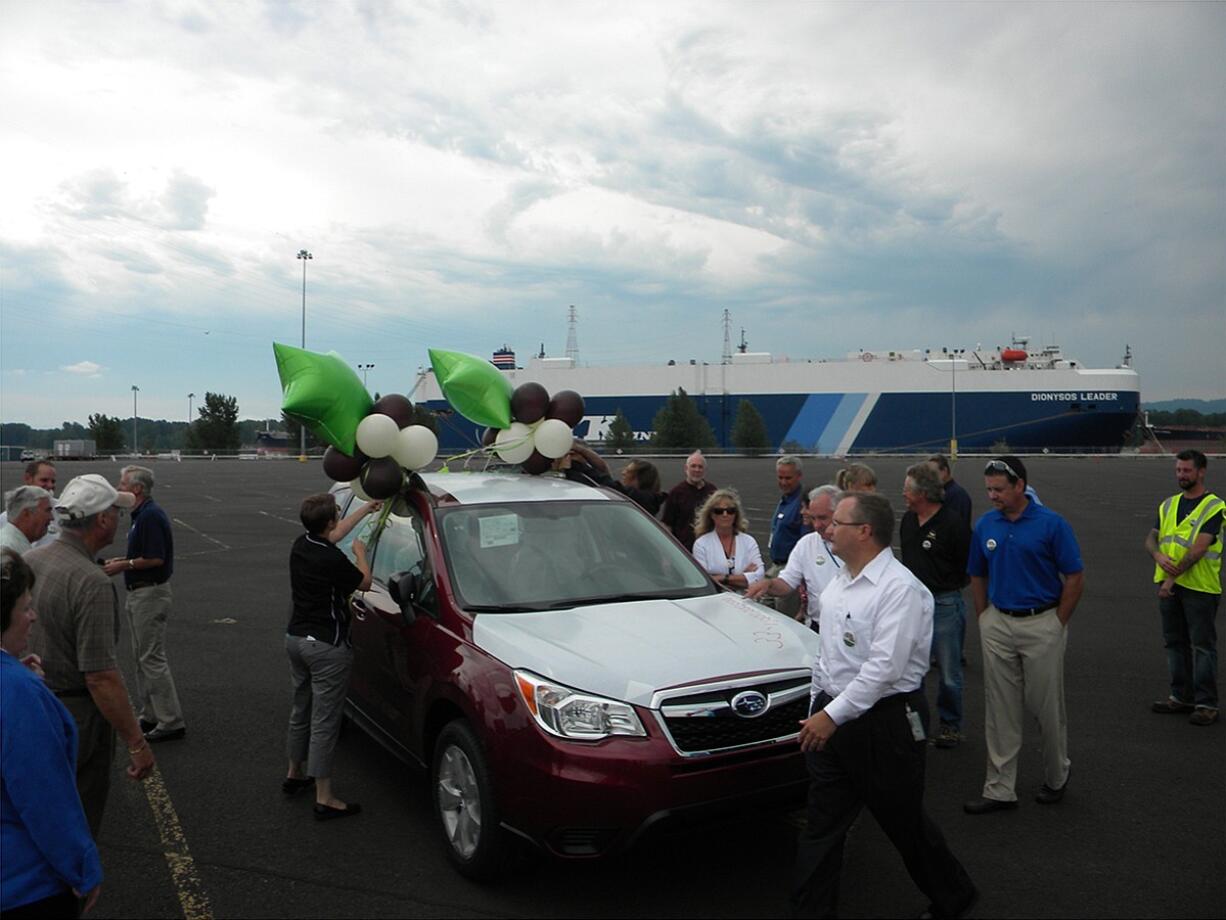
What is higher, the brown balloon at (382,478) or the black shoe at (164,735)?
the brown balloon at (382,478)

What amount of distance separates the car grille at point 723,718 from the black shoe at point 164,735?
389cm

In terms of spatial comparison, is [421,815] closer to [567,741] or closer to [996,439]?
[567,741]

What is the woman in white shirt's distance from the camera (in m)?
6.37

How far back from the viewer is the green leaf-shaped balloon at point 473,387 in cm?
625

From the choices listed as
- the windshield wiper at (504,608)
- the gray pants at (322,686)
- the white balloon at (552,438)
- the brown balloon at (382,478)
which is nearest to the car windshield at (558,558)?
the windshield wiper at (504,608)

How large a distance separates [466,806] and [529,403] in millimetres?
3114

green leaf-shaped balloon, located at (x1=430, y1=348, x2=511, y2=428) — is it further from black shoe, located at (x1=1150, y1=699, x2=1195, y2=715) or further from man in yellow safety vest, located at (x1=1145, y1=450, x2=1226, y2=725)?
black shoe, located at (x1=1150, y1=699, x2=1195, y2=715)

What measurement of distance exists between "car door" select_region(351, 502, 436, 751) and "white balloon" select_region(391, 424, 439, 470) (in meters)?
0.27

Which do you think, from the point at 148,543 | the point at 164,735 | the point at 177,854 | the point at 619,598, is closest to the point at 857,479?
the point at 619,598

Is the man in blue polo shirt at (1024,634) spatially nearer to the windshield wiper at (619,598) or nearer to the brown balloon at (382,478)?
the windshield wiper at (619,598)

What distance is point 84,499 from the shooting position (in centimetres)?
359

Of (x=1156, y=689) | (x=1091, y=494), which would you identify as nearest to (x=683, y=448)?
(x=1091, y=494)

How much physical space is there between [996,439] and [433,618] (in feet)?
256

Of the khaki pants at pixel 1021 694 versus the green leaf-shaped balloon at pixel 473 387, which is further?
the green leaf-shaped balloon at pixel 473 387
